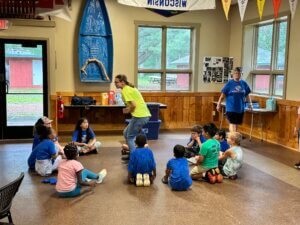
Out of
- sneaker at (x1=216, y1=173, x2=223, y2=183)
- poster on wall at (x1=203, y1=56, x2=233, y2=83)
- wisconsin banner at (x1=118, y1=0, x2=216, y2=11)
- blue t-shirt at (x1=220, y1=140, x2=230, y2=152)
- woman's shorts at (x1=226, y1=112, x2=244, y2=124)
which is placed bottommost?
sneaker at (x1=216, y1=173, x2=223, y2=183)

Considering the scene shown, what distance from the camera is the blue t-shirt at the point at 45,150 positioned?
4.70 m

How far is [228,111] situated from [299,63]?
1504mm

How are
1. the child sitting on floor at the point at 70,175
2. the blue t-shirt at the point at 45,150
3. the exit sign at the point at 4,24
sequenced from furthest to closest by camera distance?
the exit sign at the point at 4,24, the blue t-shirt at the point at 45,150, the child sitting on floor at the point at 70,175

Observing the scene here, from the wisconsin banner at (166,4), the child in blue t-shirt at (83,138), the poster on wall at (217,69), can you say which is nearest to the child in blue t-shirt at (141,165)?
the child in blue t-shirt at (83,138)

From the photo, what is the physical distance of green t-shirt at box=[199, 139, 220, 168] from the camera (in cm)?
457

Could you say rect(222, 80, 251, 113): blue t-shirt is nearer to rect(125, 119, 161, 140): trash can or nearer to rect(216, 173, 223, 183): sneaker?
rect(125, 119, 161, 140): trash can

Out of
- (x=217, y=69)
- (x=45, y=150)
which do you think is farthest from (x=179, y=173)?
(x=217, y=69)

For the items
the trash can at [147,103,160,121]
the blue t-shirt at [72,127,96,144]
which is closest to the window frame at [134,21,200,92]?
the trash can at [147,103,160,121]

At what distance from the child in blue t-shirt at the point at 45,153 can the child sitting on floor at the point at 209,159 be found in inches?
72.1

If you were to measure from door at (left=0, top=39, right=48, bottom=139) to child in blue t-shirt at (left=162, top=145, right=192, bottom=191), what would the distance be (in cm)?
393

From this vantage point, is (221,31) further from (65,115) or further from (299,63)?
(65,115)

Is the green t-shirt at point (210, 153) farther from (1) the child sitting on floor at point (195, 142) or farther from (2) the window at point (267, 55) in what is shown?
(2) the window at point (267, 55)

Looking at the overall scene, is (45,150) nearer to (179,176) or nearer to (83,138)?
(83,138)

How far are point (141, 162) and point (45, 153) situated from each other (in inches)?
50.6
